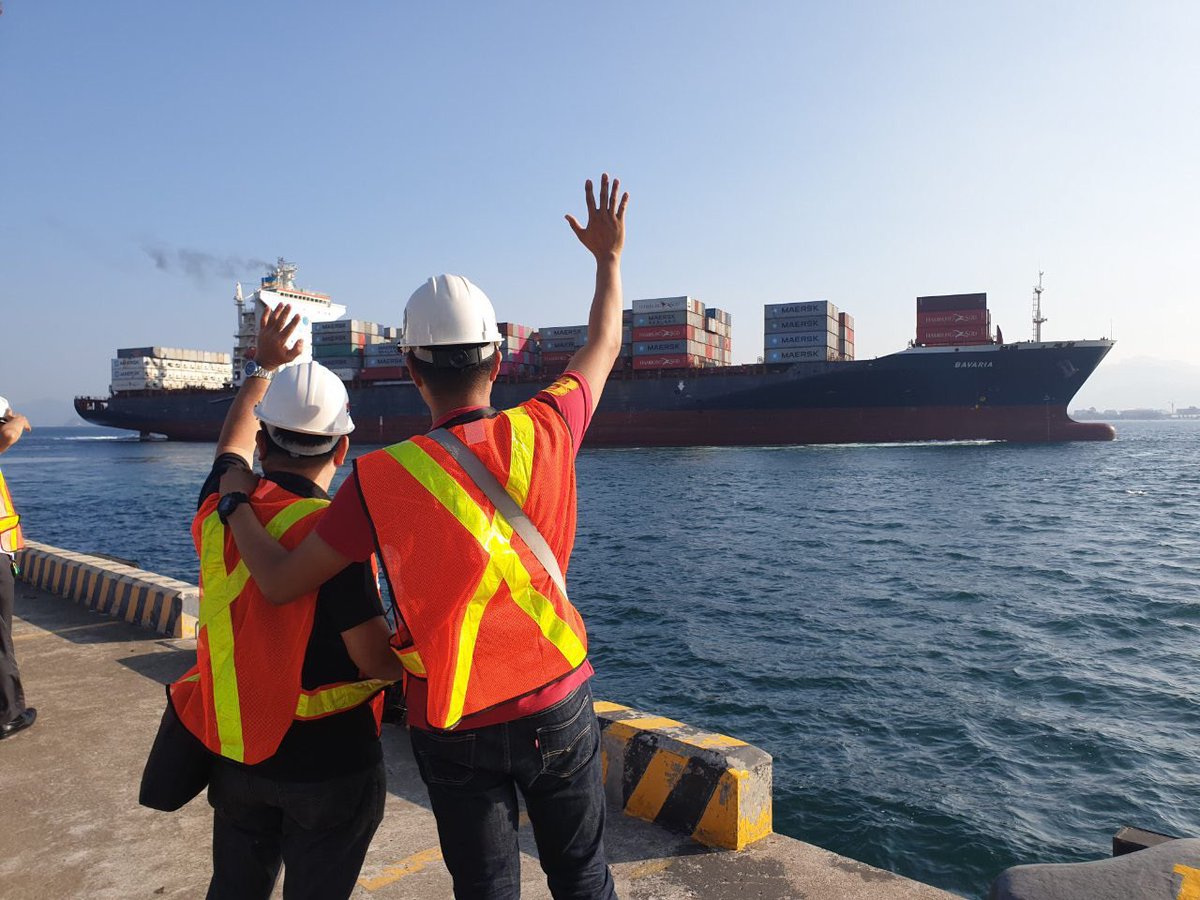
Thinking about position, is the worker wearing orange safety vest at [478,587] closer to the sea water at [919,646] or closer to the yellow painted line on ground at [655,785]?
the yellow painted line on ground at [655,785]

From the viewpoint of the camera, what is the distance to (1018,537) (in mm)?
18594

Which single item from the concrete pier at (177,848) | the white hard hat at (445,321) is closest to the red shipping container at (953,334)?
the concrete pier at (177,848)

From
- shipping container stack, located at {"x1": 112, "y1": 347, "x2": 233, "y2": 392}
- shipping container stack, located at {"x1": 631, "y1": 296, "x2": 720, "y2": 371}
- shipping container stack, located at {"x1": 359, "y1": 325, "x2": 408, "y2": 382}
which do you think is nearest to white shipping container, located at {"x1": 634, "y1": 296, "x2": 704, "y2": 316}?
shipping container stack, located at {"x1": 631, "y1": 296, "x2": 720, "y2": 371}

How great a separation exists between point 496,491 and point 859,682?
Answer: 8422 millimetres

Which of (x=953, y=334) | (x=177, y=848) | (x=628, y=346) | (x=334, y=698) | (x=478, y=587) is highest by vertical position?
(x=628, y=346)

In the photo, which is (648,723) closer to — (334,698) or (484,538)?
(334,698)

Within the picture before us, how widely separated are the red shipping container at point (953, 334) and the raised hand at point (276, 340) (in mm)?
47746

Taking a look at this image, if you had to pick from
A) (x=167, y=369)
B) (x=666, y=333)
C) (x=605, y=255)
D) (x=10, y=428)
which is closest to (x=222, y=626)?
(x=605, y=255)

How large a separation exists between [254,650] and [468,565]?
61 cm

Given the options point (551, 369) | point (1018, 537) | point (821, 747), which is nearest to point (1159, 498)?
point (1018, 537)

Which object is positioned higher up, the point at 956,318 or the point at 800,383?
the point at 956,318

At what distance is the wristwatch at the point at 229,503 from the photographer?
1700mm

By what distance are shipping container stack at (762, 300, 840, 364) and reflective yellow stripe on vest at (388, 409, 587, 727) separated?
49249 mm

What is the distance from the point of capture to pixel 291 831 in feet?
5.89
